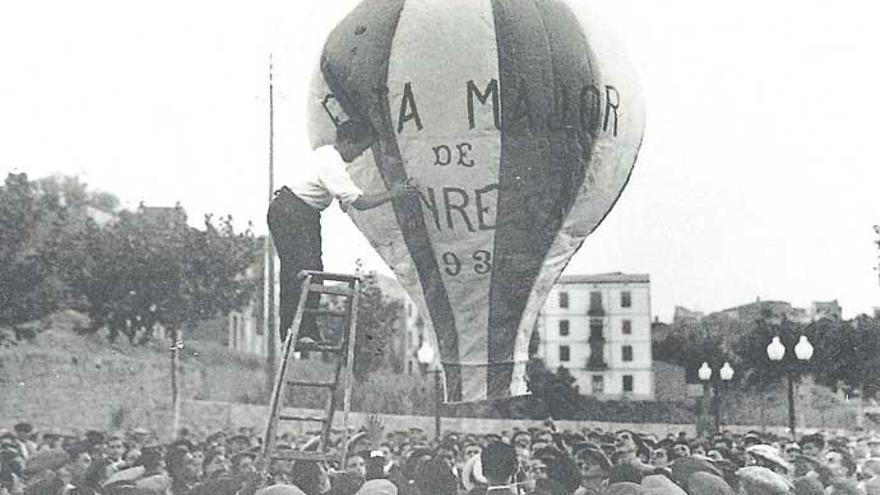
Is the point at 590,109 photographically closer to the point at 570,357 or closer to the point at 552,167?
the point at 552,167

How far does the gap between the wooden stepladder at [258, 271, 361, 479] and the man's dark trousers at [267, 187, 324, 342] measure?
59 centimetres

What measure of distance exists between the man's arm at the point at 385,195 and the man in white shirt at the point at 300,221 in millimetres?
190

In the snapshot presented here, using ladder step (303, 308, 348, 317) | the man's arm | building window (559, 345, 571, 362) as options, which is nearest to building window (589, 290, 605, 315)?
building window (559, 345, 571, 362)

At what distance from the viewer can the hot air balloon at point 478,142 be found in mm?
7766

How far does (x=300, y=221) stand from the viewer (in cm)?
641

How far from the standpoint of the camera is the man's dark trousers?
6.38 metres

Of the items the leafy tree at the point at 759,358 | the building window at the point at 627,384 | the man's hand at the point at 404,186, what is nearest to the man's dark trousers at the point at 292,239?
the man's hand at the point at 404,186

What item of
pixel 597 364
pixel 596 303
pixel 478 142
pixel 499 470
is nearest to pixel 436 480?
pixel 499 470

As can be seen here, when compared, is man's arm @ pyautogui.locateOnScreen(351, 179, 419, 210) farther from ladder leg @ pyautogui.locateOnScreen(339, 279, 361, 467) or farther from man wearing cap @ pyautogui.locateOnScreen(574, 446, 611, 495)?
man wearing cap @ pyautogui.locateOnScreen(574, 446, 611, 495)

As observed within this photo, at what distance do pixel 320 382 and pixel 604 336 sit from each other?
4146 cm

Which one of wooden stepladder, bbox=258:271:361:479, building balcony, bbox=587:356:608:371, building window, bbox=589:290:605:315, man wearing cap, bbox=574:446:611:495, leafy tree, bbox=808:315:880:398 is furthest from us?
building window, bbox=589:290:605:315

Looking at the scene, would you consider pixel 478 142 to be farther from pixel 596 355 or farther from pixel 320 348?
pixel 596 355

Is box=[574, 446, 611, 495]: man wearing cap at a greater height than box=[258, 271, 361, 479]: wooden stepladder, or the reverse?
box=[258, 271, 361, 479]: wooden stepladder

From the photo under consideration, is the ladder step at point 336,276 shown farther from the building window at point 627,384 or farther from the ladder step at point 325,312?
the building window at point 627,384
